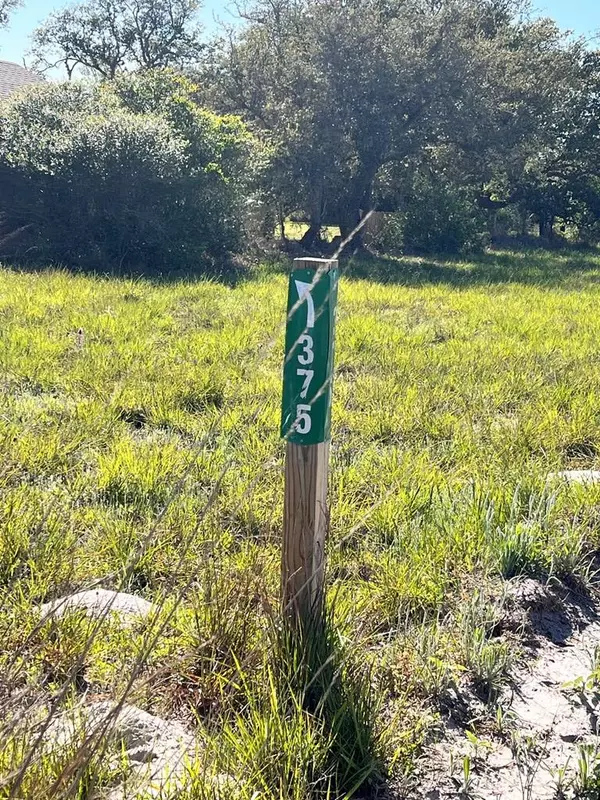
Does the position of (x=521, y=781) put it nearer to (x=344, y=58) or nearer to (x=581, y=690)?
(x=581, y=690)

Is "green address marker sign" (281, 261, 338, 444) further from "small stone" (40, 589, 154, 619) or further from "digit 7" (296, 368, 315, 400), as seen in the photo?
"small stone" (40, 589, 154, 619)

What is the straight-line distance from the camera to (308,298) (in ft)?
6.77

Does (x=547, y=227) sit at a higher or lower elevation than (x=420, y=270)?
higher

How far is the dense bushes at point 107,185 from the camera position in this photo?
10938 mm

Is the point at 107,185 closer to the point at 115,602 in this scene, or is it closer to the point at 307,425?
the point at 115,602

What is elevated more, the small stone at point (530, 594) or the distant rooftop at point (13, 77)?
the distant rooftop at point (13, 77)

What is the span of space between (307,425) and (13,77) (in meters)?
24.2

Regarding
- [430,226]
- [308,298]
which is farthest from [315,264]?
[430,226]

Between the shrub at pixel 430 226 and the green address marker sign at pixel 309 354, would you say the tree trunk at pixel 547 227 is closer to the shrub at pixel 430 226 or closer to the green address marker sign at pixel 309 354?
the shrub at pixel 430 226

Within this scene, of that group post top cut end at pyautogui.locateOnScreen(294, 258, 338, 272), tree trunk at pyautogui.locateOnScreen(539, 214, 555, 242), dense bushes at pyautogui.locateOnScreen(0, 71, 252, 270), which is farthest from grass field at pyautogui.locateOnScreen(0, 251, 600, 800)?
tree trunk at pyautogui.locateOnScreen(539, 214, 555, 242)

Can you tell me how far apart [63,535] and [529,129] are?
685 inches

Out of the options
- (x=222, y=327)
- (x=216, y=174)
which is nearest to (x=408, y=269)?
(x=216, y=174)

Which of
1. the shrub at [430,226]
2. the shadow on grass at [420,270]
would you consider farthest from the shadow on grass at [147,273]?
the shrub at [430,226]

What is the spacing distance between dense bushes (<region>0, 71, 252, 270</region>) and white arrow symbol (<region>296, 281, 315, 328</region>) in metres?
9.61
